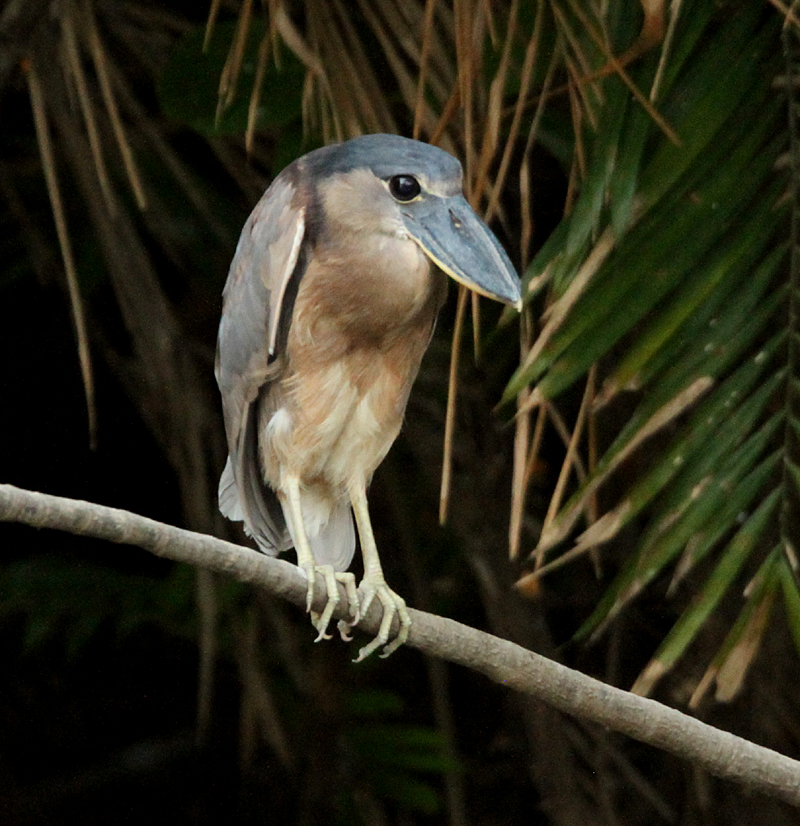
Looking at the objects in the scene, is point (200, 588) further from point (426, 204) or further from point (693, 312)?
point (693, 312)

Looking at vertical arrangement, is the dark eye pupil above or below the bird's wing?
above

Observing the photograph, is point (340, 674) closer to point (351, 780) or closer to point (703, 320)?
point (351, 780)

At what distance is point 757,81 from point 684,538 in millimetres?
665

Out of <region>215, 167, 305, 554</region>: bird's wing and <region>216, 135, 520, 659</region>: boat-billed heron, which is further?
<region>215, 167, 305, 554</region>: bird's wing

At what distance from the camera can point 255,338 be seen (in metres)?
2.06

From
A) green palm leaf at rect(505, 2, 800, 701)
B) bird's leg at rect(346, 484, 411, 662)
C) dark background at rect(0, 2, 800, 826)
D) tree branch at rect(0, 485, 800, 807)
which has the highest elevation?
green palm leaf at rect(505, 2, 800, 701)

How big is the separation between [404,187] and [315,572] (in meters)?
0.55

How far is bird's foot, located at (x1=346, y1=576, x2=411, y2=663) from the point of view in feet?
5.75

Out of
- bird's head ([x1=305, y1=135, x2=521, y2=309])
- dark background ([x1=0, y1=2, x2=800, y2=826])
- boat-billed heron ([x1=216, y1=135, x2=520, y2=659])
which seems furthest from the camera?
dark background ([x1=0, y1=2, x2=800, y2=826])

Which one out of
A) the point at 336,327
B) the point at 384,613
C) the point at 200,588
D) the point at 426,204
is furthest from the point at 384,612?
the point at 200,588

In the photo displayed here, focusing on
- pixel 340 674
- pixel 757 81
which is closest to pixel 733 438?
pixel 757 81

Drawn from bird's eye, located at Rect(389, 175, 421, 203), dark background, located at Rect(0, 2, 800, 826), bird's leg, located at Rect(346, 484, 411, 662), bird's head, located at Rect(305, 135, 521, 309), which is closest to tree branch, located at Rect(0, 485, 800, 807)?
bird's leg, located at Rect(346, 484, 411, 662)

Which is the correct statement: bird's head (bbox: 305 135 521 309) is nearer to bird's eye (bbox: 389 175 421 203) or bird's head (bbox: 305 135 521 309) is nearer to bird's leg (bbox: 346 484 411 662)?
bird's eye (bbox: 389 175 421 203)

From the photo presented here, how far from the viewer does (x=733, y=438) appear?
179cm
